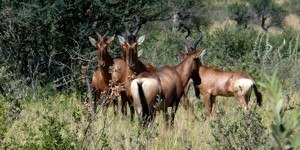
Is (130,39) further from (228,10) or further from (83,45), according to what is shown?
(228,10)

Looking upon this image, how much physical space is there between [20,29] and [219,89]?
3.88 m

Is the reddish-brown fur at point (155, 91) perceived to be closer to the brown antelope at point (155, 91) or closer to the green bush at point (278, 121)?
the brown antelope at point (155, 91)

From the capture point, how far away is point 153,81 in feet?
21.6

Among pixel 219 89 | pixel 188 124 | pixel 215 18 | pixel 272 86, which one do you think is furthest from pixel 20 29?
pixel 215 18

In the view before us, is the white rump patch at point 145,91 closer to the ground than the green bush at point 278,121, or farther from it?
closer to the ground

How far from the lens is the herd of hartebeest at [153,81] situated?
6.48 m

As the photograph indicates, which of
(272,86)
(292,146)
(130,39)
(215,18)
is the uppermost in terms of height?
(272,86)

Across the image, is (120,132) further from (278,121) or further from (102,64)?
(102,64)

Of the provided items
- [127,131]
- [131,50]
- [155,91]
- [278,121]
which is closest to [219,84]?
[131,50]

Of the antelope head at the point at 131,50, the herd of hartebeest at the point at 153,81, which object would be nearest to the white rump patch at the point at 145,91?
the herd of hartebeest at the point at 153,81

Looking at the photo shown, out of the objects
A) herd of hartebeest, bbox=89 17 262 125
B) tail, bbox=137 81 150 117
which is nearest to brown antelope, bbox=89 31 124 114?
herd of hartebeest, bbox=89 17 262 125

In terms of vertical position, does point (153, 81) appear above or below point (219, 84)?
above

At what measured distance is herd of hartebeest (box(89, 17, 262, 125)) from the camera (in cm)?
648

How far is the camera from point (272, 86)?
111cm
